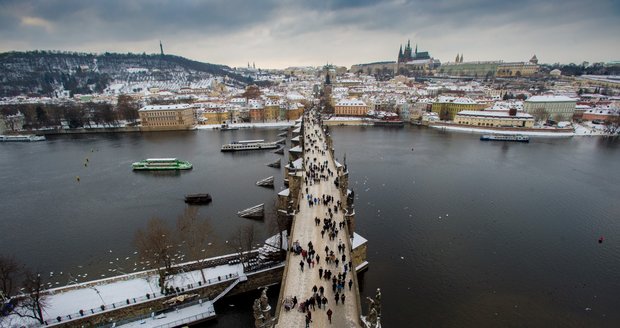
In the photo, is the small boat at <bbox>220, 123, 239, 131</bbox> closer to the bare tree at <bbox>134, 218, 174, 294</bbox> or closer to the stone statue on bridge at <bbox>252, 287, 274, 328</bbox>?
the bare tree at <bbox>134, 218, 174, 294</bbox>

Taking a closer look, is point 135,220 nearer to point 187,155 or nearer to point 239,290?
point 239,290

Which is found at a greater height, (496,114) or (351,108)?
(351,108)

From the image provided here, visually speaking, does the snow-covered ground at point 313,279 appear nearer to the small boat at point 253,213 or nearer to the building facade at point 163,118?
the small boat at point 253,213

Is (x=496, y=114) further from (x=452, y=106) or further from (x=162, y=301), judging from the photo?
(x=162, y=301)

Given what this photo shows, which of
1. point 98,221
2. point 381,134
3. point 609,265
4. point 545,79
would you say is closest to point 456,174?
point 609,265

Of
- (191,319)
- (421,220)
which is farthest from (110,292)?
(421,220)
